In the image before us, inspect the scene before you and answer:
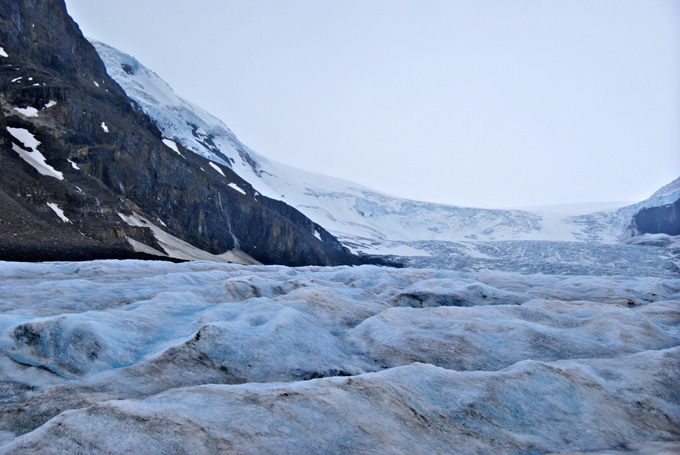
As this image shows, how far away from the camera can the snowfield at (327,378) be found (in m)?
4.91

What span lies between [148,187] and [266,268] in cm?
3357

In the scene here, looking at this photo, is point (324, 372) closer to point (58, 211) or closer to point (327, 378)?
point (327, 378)

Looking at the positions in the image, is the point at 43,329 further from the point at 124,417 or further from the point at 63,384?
the point at 124,417

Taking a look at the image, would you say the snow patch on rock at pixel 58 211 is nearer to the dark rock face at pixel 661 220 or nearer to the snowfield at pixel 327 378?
the snowfield at pixel 327 378

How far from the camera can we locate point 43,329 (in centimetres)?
795

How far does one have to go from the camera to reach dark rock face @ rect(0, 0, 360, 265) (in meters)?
36.2

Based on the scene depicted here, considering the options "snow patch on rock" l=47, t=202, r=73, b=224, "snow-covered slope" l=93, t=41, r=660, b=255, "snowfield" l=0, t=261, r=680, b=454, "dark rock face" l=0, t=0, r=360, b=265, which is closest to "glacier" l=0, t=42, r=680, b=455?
"snowfield" l=0, t=261, r=680, b=454

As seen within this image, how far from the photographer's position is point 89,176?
1811 inches

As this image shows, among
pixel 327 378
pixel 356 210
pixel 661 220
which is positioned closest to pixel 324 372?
pixel 327 378

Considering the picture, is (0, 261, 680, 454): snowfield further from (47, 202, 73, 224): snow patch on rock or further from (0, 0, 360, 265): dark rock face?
(47, 202, 73, 224): snow patch on rock

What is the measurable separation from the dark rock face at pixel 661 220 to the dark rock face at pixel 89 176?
9199 cm

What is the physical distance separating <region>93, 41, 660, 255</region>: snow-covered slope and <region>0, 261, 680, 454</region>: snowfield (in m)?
94.5

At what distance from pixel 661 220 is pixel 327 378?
13245 centimetres

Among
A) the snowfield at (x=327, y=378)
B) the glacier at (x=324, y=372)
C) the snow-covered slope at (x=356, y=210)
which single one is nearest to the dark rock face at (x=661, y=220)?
the snow-covered slope at (x=356, y=210)
